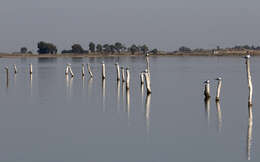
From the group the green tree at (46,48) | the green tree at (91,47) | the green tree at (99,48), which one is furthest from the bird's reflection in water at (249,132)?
the green tree at (99,48)

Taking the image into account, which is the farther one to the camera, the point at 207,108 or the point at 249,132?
the point at 207,108

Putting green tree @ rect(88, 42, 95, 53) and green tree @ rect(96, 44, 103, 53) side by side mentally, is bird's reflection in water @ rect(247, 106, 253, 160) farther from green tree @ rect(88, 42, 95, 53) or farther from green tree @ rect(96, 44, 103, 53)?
green tree @ rect(96, 44, 103, 53)

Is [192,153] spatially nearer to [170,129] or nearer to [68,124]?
[170,129]

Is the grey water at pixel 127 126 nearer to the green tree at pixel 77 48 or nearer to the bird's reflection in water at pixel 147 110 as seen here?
the bird's reflection in water at pixel 147 110

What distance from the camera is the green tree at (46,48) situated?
159 m

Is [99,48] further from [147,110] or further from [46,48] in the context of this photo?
[147,110]

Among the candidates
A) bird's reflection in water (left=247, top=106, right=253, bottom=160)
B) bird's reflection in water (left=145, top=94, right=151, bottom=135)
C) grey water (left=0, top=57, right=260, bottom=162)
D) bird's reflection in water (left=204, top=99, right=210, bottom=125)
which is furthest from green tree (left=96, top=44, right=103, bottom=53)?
bird's reflection in water (left=247, top=106, right=253, bottom=160)

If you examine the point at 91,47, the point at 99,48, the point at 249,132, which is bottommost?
the point at 249,132

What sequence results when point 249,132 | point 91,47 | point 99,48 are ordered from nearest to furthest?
point 249,132 → point 91,47 → point 99,48

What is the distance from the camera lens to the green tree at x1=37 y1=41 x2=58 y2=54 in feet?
523

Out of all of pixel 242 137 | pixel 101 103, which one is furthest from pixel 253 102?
pixel 242 137

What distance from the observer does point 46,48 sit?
530 ft

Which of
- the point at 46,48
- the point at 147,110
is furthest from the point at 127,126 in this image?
the point at 46,48

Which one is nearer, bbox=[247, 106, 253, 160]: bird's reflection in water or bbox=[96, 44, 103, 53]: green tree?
bbox=[247, 106, 253, 160]: bird's reflection in water
